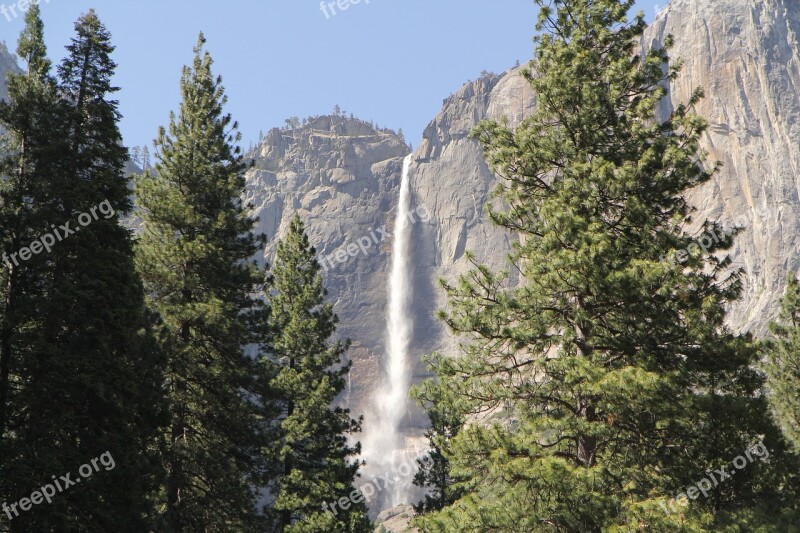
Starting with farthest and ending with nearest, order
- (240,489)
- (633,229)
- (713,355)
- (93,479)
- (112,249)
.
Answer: (240,489)
(112,249)
(93,479)
(633,229)
(713,355)

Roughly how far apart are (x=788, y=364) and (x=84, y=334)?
71.7 feet

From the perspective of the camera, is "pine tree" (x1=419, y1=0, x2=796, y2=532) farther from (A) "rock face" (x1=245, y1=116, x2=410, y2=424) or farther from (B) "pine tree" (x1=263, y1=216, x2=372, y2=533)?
(A) "rock face" (x1=245, y1=116, x2=410, y2=424)

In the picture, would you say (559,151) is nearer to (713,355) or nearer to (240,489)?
(713,355)

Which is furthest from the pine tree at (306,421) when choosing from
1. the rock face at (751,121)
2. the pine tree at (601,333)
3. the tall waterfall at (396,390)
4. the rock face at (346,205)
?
the rock face at (346,205)

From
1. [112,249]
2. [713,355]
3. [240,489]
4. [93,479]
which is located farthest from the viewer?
[240,489]

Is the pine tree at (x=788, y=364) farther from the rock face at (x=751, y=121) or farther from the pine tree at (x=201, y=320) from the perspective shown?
the rock face at (x=751, y=121)

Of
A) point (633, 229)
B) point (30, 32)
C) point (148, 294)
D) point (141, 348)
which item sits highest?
point (30, 32)

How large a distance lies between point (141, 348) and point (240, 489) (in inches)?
273

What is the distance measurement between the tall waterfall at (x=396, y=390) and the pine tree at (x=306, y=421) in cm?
8401

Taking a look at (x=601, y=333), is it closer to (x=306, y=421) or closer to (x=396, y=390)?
(x=306, y=421)

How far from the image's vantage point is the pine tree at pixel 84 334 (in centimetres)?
1172

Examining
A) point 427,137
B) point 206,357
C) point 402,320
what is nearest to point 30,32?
point 206,357

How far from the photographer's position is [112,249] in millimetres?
13430

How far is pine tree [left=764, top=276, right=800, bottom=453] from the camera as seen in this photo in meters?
23.7
